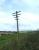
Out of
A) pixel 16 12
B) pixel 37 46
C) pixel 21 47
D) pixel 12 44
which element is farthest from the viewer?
pixel 16 12

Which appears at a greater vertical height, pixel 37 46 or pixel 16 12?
pixel 16 12

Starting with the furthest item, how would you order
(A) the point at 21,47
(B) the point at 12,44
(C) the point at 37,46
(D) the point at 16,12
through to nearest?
(D) the point at 16,12, (B) the point at 12,44, (A) the point at 21,47, (C) the point at 37,46

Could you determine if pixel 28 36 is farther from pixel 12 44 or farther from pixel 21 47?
pixel 12 44

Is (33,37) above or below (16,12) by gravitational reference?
below

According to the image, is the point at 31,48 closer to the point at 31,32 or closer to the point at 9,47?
the point at 31,32

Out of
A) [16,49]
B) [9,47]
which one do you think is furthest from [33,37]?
[9,47]

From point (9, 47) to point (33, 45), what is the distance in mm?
4734

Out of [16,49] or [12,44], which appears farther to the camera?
[12,44]

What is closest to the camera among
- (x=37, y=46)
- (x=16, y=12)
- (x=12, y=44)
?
(x=37, y=46)

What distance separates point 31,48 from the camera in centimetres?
2038

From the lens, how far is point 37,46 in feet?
65.6

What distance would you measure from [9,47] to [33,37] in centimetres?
435

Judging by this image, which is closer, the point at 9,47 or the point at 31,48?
the point at 31,48

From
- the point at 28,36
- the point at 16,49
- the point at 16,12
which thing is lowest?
the point at 16,49
